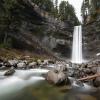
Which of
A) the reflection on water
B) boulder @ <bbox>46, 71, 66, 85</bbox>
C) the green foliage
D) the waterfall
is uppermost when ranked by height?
the green foliage

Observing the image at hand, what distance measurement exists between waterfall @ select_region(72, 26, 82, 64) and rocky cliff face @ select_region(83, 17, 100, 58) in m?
1.32

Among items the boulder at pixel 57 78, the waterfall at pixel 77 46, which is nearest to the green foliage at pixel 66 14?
the waterfall at pixel 77 46

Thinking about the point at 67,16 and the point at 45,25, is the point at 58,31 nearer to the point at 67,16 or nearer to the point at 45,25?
the point at 45,25

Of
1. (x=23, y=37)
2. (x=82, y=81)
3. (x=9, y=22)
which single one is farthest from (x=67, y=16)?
(x=82, y=81)

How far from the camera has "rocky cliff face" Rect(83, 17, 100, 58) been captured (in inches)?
1674

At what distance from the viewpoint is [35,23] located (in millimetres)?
46531

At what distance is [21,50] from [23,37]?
11.7ft

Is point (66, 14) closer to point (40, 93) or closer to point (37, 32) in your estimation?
point (37, 32)

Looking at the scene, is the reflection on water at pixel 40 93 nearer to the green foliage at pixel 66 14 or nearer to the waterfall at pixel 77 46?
the waterfall at pixel 77 46

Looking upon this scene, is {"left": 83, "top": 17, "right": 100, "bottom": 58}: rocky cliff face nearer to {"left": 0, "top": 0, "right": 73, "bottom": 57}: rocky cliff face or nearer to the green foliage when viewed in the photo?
{"left": 0, "top": 0, "right": 73, "bottom": 57}: rocky cliff face

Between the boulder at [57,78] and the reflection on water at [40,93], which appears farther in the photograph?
the boulder at [57,78]

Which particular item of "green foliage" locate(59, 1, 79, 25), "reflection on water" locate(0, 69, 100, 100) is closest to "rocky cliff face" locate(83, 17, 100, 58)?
"green foliage" locate(59, 1, 79, 25)

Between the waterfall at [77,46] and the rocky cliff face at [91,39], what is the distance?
132 cm

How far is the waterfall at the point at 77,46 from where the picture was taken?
144 feet
